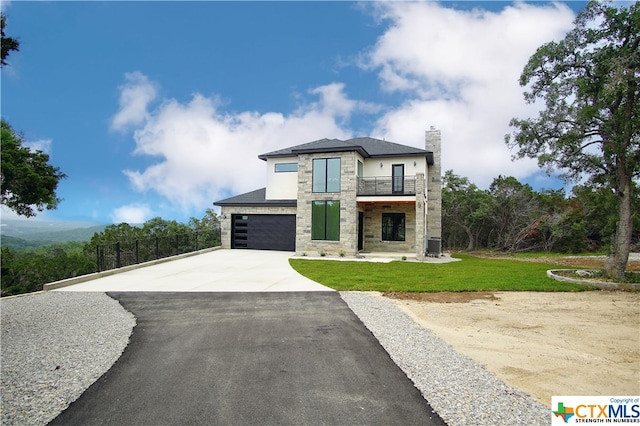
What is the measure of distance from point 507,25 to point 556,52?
2.00m

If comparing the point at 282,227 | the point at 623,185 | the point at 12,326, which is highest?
the point at 623,185

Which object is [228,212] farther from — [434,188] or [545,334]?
[545,334]

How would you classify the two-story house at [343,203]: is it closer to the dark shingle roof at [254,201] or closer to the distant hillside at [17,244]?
the dark shingle roof at [254,201]

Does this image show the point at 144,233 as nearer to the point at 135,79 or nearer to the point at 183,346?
the point at 135,79

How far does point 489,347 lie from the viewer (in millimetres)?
5168

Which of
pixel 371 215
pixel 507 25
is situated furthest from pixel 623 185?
pixel 371 215

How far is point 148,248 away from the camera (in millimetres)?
19500

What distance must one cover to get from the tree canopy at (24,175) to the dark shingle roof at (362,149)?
457 inches

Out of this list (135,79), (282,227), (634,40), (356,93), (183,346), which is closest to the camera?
(183,346)

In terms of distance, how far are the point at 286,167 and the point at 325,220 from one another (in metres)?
5.04

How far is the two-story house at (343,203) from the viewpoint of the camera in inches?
742

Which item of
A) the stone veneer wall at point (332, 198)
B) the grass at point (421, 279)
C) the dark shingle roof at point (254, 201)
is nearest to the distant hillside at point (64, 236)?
the dark shingle roof at point (254, 201)

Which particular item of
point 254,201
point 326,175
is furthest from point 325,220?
point 254,201

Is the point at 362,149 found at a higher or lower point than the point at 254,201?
higher
